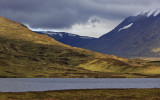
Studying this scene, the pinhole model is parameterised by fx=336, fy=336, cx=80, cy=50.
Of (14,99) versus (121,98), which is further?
(121,98)

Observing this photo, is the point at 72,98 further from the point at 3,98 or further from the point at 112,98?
the point at 3,98

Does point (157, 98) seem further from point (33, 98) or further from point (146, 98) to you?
point (33, 98)

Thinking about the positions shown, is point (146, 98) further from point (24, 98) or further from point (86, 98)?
point (24, 98)

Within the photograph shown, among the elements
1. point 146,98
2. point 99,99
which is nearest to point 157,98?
point 146,98

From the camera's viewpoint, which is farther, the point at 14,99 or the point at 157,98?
the point at 157,98

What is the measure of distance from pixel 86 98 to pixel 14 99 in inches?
711

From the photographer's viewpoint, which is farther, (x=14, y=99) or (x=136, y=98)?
(x=136, y=98)

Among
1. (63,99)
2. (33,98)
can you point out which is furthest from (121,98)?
(33,98)

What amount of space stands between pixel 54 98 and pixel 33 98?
5.28 m

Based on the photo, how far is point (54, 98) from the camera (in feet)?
278

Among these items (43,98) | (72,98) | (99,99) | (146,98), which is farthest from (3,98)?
(146,98)

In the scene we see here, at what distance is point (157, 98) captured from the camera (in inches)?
3383

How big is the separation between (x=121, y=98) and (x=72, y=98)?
41.1 feet

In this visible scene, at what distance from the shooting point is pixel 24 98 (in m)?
82.8
